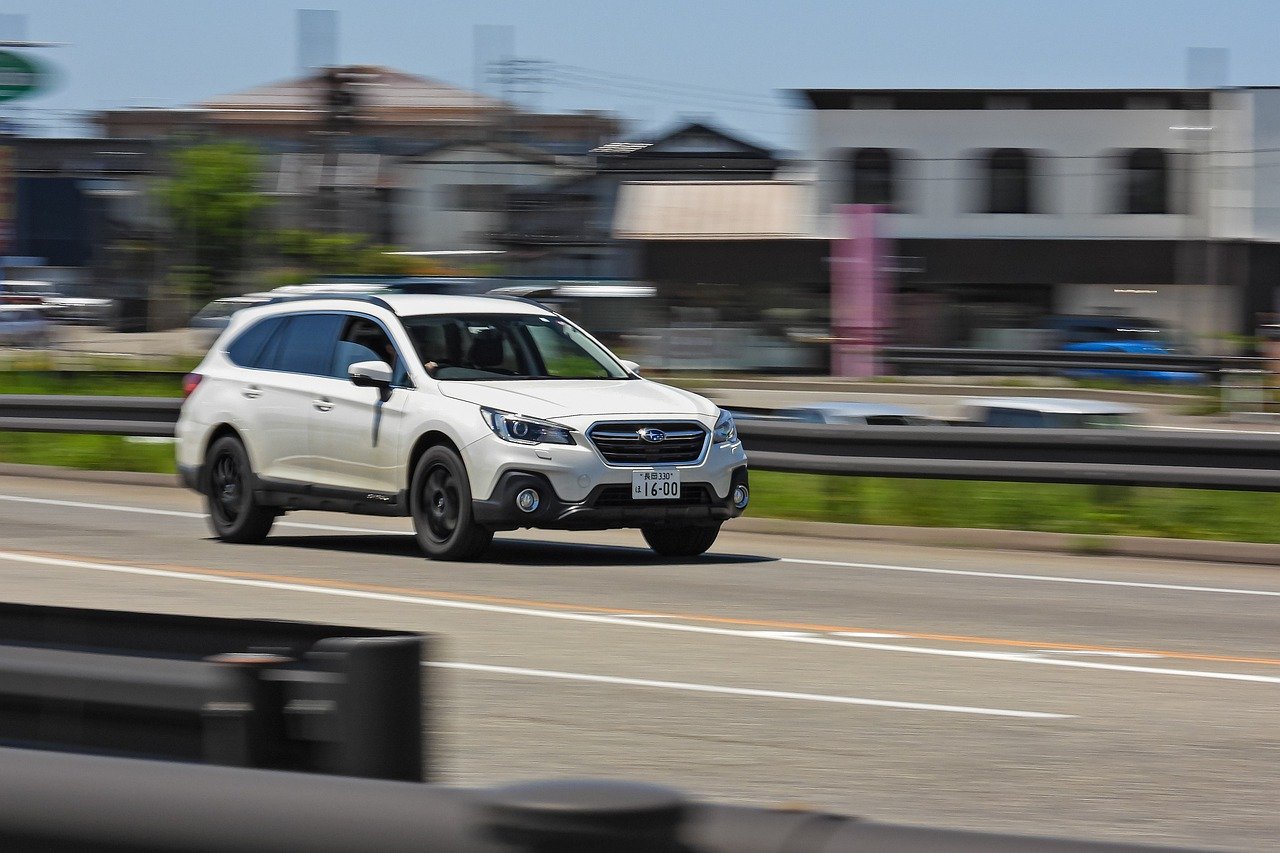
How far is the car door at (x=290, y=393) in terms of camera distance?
12.7 metres

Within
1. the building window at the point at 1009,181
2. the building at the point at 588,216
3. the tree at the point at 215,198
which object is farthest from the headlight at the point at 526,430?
the tree at the point at 215,198

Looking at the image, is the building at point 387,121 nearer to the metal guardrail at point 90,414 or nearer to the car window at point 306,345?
the metal guardrail at point 90,414

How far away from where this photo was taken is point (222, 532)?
13.3 metres

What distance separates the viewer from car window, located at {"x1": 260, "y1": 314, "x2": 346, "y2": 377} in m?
12.8

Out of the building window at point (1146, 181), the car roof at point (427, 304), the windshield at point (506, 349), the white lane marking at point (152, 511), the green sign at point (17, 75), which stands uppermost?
the building window at point (1146, 181)

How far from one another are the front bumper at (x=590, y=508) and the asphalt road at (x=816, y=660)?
12.3 inches

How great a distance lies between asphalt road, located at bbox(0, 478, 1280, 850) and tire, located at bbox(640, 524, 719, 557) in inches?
4.3

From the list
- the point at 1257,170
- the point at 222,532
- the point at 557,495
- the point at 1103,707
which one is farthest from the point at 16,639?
the point at 1257,170

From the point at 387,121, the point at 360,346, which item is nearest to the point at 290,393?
the point at 360,346

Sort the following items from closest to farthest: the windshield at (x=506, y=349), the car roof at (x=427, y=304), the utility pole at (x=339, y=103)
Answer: the windshield at (x=506, y=349) < the car roof at (x=427, y=304) < the utility pole at (x=339, y=103)

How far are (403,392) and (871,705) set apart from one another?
224 inches

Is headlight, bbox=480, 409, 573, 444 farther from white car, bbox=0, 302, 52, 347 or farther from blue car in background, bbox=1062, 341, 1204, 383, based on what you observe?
white car, bbox=0, 302, 52, 347

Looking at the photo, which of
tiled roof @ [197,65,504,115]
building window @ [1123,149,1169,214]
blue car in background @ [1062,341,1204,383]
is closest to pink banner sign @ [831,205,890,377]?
blue car in background @ [1062,341,1204,383]

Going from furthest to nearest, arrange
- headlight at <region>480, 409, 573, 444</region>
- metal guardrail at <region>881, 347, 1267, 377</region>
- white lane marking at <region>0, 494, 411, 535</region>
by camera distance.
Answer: metal guardrail at <region>881, 347, 1267, 377</region> → white lane marking at <region>0, 494, 411, 535</region> → headlight at <region>480, 409, 573, 444</region>
